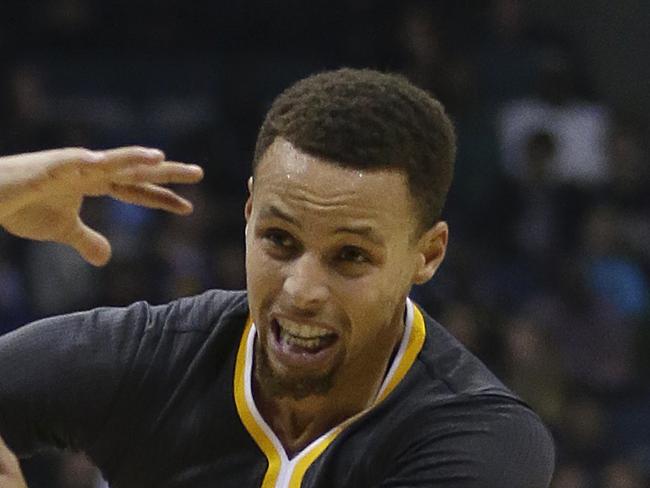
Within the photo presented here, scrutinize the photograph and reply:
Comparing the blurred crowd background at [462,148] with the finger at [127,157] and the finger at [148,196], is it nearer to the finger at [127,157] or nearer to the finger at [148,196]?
the finger at [148,196]

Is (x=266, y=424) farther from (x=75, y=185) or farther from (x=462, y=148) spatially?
(x=462, y=148)

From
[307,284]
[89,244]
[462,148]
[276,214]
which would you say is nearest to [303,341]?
[307,284]

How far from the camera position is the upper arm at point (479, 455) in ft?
8.18

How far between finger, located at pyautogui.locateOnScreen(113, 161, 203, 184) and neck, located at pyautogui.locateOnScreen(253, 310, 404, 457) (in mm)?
397

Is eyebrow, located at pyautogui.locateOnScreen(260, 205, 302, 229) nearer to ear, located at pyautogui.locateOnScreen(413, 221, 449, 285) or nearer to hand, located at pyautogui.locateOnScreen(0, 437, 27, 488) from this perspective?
ear, located at pyautogui.locateOnScreen(413, 221, 449, 285)

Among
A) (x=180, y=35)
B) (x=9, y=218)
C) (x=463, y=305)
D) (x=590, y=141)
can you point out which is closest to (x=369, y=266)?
(x=9, y=218)

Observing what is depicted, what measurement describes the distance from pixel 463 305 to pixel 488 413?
13.8 feet

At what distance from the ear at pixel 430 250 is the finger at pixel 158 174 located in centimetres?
41

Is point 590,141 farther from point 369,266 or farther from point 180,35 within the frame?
point 369,266

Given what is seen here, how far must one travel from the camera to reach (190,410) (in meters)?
2.67

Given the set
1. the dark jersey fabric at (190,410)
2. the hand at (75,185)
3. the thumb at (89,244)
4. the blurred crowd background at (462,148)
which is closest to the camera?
the hand at (75,185)

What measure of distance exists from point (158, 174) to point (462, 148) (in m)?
5.91

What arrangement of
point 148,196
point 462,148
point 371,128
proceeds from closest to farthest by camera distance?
point 371,128
point 148,196
point 462,148

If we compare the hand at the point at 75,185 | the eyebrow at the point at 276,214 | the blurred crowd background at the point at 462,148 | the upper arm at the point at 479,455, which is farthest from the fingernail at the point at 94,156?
the blurred crowd background at the point at 462,148
